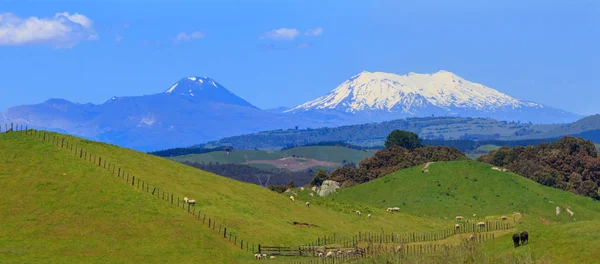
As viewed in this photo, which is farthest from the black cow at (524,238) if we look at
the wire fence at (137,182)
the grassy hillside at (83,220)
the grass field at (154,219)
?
the wire fence at (137,182)

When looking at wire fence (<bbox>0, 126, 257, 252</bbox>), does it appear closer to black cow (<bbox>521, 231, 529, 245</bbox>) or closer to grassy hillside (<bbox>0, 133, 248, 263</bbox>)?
grassy hillside (<bbox>0, 133, 248, 263</bbox>)

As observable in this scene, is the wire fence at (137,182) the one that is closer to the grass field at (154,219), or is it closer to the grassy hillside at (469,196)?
the grass field at (154,219)

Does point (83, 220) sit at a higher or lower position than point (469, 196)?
lower

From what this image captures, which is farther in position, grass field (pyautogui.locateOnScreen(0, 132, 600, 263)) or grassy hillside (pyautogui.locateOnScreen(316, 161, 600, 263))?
grassy hillside (pyautogui.locateOnScreen(316, 161, 600, 263))

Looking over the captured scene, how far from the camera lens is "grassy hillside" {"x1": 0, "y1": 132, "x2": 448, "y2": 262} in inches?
3829

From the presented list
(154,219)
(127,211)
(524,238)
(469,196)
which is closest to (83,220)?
(127,211)

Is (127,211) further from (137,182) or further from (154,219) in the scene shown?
(137,182)

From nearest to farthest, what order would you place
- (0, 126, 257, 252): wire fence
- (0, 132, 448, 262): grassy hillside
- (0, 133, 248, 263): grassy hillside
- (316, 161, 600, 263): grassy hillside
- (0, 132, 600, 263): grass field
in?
(0, 132, 600, 263): grass field, (0, 133, 248, 263): grassy hillside, (0, 132, 448, 262): grassy hillside, (0, 126, 257, 252): wire fence, (316, 161, 600, 263): grassy hillside

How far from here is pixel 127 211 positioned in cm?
10619

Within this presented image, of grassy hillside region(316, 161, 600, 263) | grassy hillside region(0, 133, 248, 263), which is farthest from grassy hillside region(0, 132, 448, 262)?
grassy hillside region(316, 161, 600, 263)

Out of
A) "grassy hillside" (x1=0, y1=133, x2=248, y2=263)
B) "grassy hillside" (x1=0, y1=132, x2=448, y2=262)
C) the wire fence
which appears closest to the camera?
"grassy hillside" (x1=0, y1=133, x2=248, y2=263)

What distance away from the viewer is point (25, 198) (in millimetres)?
108250

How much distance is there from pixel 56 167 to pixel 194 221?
2423 cm

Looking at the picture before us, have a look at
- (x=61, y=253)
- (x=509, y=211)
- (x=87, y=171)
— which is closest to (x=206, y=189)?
(x=87, y=171)
